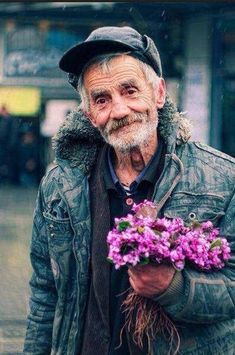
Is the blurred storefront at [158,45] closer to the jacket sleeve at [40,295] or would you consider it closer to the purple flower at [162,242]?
the jacket sleeve at [40,295]

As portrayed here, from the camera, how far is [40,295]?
108 inches

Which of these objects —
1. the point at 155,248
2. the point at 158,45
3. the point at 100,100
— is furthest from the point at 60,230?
the point at 158,45

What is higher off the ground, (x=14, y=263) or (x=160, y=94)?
(x=160, y=94)

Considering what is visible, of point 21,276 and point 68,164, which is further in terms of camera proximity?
point 21,276

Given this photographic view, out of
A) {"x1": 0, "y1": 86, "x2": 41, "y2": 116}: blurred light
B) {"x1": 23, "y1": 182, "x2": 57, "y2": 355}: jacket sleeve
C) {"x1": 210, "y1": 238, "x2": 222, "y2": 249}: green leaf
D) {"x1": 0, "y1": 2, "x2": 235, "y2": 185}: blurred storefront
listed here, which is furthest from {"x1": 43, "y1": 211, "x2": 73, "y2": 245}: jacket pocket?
{"x1": 0, "y1": 86, "x2": 41, "y2": 116}: blurred light

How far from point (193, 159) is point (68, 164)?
0.41m

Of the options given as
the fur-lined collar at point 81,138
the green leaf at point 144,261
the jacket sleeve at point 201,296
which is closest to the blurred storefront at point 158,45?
the fur-lined collar at point 81,138

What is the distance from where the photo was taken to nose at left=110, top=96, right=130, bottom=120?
241cm

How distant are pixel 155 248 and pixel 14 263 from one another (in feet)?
16.3

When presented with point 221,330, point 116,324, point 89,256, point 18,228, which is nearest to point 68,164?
point 89,256

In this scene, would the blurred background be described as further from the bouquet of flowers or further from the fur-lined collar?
the bouquet of flowers

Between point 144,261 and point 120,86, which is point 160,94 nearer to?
point 120,86

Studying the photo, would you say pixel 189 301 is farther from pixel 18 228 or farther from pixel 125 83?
pixel 18 228

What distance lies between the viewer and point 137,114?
7.99 feet
